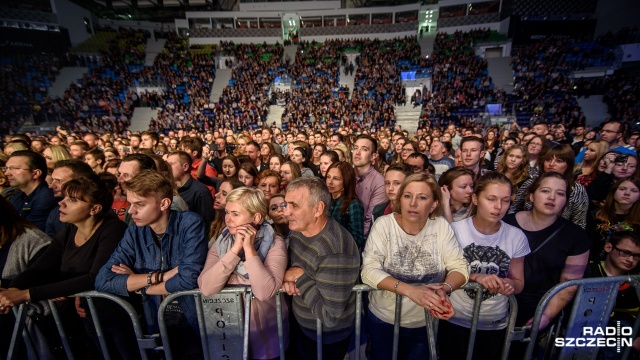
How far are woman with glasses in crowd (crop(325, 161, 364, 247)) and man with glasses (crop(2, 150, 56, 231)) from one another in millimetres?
3028

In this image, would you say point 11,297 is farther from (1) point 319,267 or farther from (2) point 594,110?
(2) point 594,110

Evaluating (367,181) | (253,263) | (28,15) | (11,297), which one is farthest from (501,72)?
(28,15)

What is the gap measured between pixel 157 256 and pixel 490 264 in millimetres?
2375

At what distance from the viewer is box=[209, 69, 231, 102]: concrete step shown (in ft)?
81.1

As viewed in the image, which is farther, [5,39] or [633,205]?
[5,39]

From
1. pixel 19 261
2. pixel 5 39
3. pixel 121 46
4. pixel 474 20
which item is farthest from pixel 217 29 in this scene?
pixel 19 261

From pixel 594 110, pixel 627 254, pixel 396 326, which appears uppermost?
pixel 594 110

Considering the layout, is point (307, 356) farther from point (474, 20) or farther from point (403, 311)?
point (474, 20)


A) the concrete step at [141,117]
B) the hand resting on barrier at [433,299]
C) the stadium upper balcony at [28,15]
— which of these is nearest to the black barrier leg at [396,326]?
the hand resting on barrier at [433,299]

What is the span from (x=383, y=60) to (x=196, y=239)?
91.7 ft

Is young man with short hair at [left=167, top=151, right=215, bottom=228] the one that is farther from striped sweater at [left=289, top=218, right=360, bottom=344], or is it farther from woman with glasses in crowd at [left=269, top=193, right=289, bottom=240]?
striped sweater at [left=289, top=218, right=360, bottom=344]

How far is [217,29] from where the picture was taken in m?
31.9

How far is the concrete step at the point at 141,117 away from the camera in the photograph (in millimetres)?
19844

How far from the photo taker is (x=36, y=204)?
2.93m
